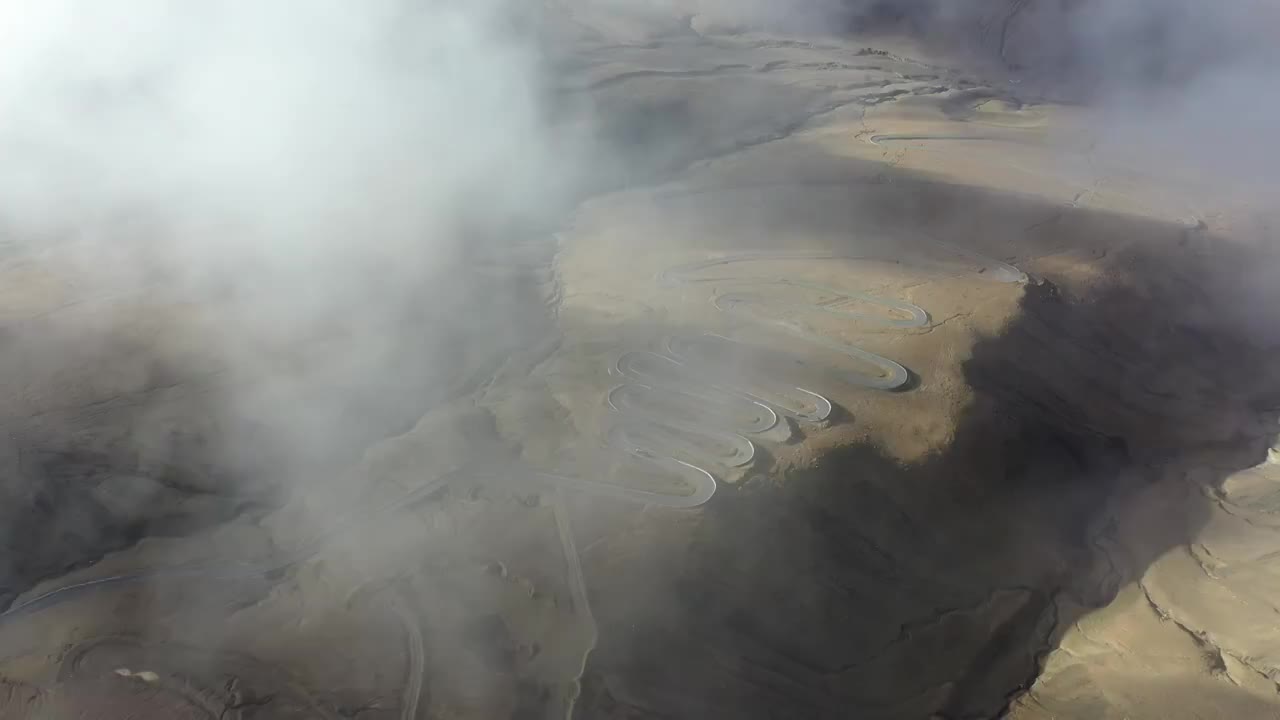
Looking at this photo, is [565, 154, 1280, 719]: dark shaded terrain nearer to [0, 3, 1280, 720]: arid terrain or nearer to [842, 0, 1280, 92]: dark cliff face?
[0, 3, 1280, 720]: arid terrain

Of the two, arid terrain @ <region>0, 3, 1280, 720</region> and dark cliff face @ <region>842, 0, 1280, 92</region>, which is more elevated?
dark cliff face @ <region>842, 0, 1280, 92</region>

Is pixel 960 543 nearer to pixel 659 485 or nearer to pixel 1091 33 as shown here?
pixel 659 485

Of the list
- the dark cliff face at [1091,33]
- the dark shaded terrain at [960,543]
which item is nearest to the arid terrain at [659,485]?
the dark shaded terrain at [960,543]

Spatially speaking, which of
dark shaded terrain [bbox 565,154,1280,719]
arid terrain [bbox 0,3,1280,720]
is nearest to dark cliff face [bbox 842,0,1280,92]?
arid terrain [bbox 0,3,1280,720]

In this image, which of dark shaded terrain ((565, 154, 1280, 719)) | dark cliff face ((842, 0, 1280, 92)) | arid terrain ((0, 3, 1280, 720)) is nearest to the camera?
arid terrain ((0, 3, 1280, 720))

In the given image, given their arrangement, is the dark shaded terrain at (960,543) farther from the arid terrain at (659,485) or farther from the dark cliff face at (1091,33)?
the dark cliff face at (1091,33)

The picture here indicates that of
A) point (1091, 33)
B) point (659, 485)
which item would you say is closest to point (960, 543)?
point (659, 485)

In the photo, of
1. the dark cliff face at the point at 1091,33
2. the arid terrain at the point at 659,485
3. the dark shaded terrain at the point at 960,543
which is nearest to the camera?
the arid terrain at the point at 659,485

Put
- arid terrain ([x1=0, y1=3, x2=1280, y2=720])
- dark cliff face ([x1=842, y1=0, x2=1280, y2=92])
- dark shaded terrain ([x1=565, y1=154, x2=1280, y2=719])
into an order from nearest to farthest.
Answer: arid terrain ([x1=0, y1=3, x2=1280, y2=720]) → dark shaded terrain ([x1=565, y1=154, x2=1280, y2=719]) → dark cliff face ([x1=842, y1=0, x2=1280, y2=92])

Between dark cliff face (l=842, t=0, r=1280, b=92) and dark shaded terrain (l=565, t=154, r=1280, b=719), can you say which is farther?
dark cliff face (l=842, t=0, r=1280, b=92)

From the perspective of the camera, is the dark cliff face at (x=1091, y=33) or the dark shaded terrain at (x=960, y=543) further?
the dark cliff face at (x=1091, y=33)
